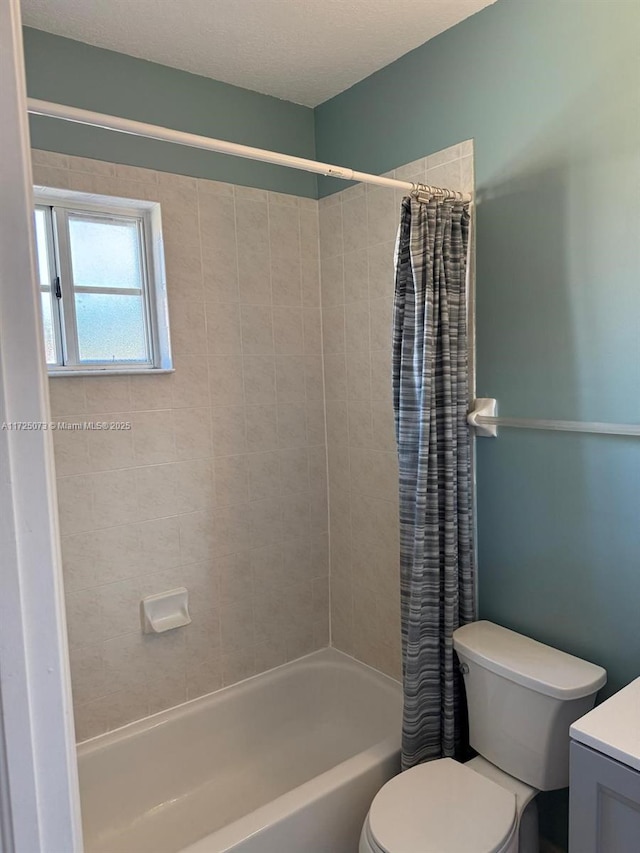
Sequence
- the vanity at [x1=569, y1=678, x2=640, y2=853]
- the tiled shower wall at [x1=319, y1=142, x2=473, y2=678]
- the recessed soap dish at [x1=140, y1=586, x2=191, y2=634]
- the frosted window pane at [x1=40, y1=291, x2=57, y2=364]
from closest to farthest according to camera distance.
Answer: the vanity at [x1=569, y1=678, x2=640, y2=853]
the frosted window pane at [x1=40, y1=291, x2=57, y2=364]
the recessed soap dish at [x1=140, y1=586, x2=191, y2=634]
the tiled shower wall at [x1=319, y1=142, x2=473, y2=678]

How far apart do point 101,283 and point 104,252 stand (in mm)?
116

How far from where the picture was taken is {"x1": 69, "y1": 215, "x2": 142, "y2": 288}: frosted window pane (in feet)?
6.57

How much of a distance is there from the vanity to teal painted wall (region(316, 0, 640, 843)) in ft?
1.47

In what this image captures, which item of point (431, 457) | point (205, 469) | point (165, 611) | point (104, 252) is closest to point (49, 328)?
point (104, 252)

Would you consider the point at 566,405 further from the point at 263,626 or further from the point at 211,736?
the point at 211,736

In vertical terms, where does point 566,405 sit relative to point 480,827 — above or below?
above

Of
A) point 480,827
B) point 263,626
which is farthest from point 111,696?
point 480,827

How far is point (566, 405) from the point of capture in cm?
163

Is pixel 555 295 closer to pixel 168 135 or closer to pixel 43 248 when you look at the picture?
pixel 168 135

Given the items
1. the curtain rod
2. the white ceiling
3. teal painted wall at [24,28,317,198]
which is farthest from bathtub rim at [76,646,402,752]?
the white ceiling

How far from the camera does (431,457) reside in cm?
176

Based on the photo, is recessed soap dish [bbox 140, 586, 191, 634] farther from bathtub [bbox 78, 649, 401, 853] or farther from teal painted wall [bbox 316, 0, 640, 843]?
teal painted wall [bbox 316, 0, 640, 843]

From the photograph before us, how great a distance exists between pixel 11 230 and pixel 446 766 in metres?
1.74

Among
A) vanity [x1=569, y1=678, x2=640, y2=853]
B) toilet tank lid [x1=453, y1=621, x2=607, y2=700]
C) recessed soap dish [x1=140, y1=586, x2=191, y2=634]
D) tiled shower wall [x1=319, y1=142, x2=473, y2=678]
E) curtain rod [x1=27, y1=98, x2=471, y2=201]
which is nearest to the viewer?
vanity [x1=569, y1=678, x2=640, y2=853]
